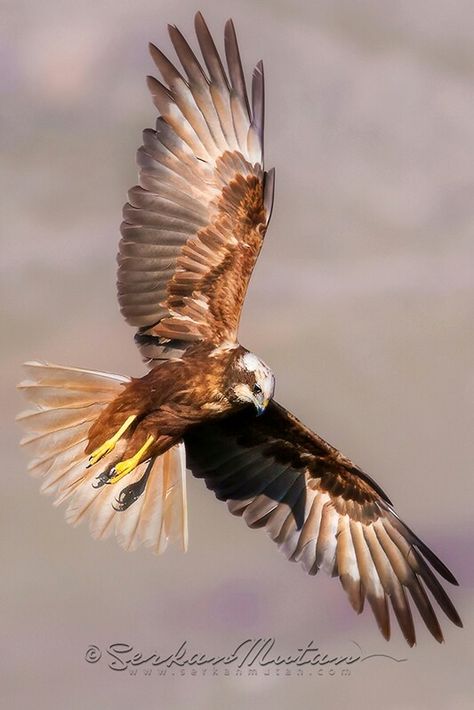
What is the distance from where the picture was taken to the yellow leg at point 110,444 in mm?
11273

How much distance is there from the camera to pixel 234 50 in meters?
11.6

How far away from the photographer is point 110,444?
11.4 meters

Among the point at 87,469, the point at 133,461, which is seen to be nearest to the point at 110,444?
the point at 133,461

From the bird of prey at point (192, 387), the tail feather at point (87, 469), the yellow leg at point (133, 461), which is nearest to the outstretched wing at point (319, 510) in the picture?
the bird of prey at point (192, 387)

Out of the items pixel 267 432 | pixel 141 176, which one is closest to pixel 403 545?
pixel 267 432

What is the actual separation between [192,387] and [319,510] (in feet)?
5.68

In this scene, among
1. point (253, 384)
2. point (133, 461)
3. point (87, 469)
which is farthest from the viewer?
point (87, 469)

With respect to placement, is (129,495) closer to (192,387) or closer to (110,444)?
(110,444)

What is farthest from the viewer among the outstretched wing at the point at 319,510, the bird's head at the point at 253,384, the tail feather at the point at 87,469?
the outstretched wing at the point at 319,510

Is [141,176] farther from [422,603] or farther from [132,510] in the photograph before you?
[422,603]

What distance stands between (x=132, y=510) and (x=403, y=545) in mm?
1790

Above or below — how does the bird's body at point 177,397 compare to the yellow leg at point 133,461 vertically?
above

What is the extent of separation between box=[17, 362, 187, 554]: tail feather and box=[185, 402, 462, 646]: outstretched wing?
1.15 ft

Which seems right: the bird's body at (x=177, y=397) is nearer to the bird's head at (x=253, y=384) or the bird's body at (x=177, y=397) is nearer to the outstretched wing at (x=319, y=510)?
the bird's head at (x=253, y=384)
